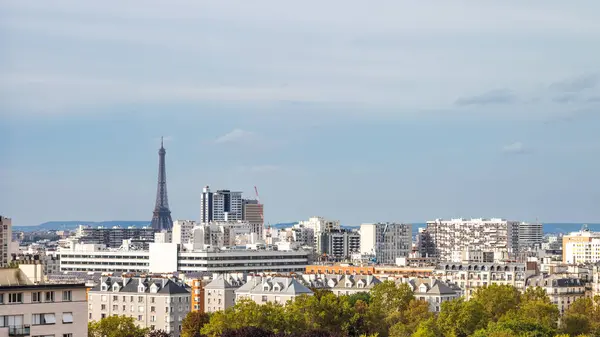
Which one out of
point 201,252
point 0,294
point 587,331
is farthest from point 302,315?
point 201,252

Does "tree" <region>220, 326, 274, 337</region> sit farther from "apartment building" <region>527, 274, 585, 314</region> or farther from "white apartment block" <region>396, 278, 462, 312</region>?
"apartment building" <region>527, 274, 585, 314</region>

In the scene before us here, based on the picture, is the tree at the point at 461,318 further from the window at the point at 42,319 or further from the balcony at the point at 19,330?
the balcony at the point at 19,330

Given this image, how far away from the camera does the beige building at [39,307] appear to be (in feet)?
165

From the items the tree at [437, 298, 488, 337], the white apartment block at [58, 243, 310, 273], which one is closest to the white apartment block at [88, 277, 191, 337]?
the tree at [437, 298, 488, 337]

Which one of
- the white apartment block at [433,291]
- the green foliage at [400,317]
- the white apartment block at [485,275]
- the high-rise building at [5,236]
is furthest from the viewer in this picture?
the high-rise building at [5,236]

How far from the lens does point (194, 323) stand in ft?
357

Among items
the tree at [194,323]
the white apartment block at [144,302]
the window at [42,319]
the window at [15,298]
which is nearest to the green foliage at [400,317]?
the tree at [194,323]

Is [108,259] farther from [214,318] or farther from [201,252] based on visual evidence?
[214,318]

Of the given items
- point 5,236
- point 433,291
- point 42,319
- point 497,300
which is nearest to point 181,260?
point 5,236

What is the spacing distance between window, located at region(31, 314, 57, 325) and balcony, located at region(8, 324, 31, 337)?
15.2 inches

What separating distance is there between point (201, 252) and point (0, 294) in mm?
130416

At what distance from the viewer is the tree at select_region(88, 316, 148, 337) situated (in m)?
101

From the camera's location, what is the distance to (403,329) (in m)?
105

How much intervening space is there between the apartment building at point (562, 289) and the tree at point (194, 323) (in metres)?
42.0
